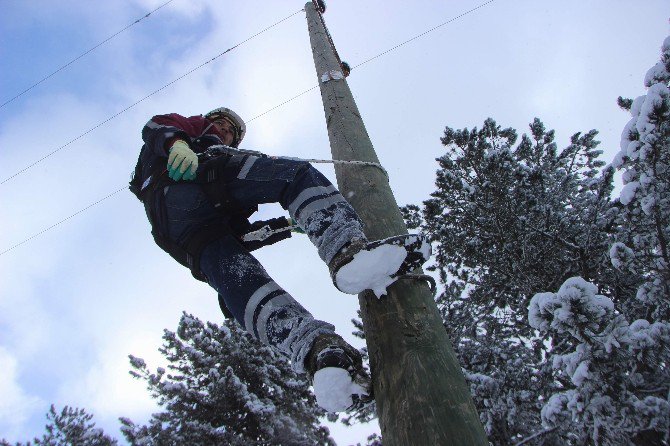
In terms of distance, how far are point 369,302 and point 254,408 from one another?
30.7 feet

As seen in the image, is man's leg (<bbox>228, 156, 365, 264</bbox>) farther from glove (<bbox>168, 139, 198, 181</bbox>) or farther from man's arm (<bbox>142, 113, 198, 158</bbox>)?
man's arm (<bbox>142, 113, 198, 158</bbox>)

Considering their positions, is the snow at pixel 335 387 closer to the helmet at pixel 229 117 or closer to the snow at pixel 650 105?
the helmet at pixel 229 117

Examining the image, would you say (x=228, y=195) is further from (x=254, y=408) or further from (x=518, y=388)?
(x=254, y=408)

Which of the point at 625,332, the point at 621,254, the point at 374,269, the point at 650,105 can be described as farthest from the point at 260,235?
the point at 621,254

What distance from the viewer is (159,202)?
2.80 meters

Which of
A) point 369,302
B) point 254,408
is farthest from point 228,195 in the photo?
point 254,408

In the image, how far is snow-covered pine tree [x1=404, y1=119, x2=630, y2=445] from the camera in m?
6.05

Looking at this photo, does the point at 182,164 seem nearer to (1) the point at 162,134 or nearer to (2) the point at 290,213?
(1) the point at 162,134

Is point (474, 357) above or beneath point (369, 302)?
above

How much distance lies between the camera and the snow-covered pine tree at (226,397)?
10.2 metres

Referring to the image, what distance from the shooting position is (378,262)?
1.75 m

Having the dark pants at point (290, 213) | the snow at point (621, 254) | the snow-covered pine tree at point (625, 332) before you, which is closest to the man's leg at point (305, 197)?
the dark pants at point (290, 213)

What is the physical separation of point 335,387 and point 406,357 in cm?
39

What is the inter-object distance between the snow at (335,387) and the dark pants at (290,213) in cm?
19
